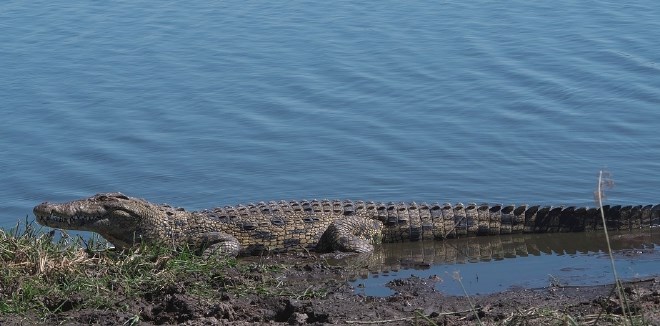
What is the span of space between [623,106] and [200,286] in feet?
23.7

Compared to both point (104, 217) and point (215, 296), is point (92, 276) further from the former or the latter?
point (104, 217)

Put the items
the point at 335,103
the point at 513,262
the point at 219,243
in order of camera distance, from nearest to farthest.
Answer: the point at 513,262, the point at 219,243, the point at 335,103

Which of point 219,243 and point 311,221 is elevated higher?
point 311,221

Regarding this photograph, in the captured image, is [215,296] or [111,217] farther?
[111,217]

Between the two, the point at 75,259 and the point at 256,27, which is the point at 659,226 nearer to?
the point at 75,259

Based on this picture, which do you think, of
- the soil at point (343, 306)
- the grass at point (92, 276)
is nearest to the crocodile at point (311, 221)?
the grass at point (92, 276)

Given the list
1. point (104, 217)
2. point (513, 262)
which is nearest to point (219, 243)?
point (104, 217)

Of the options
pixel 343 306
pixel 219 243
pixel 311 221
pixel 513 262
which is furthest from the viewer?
pixel 311 221

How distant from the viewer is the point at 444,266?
29.5ft

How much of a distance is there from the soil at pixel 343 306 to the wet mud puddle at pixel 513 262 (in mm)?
260

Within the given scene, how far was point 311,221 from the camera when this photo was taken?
9656 mm

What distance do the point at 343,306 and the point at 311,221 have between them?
8.17 feet

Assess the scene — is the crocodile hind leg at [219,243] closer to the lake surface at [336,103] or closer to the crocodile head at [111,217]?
the crocodile head at [111,217]

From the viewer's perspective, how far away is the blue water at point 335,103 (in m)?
11.3
